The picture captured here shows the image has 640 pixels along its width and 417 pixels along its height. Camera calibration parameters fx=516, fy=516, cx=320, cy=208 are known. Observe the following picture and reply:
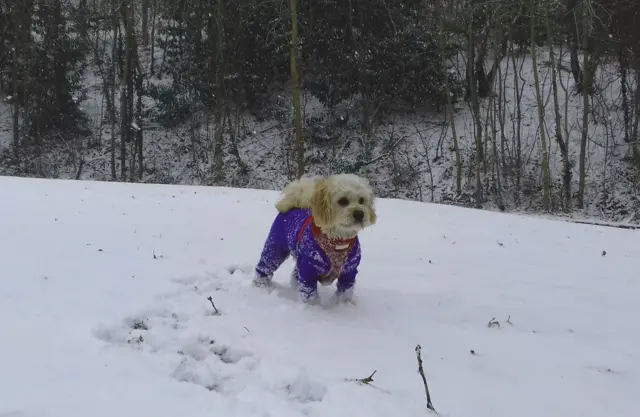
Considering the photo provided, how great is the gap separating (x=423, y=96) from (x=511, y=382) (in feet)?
66.0

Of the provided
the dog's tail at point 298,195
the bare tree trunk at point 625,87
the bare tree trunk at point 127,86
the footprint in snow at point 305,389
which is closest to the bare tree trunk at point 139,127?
the bare tree trunk at point 127,86

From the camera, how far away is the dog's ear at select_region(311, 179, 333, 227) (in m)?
4.28

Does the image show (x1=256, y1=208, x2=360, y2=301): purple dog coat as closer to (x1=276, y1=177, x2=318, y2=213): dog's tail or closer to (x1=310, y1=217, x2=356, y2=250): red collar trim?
(x1=310, y1=217, x2=356, y2=250): red collar trim

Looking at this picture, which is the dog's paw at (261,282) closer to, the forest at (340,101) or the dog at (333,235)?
the dog at (333,235)

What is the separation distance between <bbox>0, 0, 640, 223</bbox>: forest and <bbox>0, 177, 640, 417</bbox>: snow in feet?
42.8

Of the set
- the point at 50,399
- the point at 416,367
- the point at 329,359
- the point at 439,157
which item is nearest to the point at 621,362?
the point at 416,367

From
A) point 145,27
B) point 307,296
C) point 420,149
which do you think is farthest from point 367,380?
point 145,27

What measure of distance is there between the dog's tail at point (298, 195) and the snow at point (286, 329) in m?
0.79

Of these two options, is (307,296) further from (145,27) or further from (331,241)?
(145,27)

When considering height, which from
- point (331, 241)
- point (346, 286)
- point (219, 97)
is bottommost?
point (346, 286)

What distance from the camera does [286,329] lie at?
3.76 meters

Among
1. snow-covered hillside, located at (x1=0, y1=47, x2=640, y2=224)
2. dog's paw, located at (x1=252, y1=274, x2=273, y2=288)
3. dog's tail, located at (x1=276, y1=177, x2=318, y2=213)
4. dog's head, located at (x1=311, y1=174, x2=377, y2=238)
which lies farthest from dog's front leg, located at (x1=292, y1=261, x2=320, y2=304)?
snow-covered hillside, located at (x1=0, y1=47, x2=640, y2=224)

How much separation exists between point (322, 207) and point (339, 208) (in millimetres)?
141

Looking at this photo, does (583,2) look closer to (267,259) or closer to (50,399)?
(267,259)
